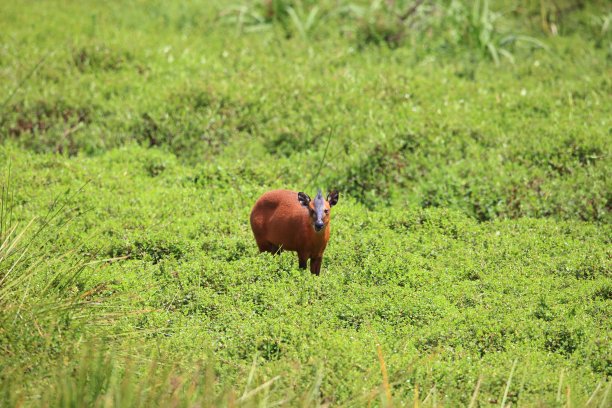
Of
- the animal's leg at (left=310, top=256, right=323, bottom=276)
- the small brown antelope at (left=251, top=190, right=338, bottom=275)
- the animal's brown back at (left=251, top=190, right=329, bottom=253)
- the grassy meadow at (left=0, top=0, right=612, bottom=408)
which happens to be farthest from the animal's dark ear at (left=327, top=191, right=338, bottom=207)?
the grassy meadow at (left=0, top=0, right=612, bottom=408)

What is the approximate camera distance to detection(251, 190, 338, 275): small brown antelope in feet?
21.7

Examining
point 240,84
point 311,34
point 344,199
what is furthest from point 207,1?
point 344,199

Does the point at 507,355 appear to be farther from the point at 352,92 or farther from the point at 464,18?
the point at 464,18

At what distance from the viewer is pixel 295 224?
6805 mm

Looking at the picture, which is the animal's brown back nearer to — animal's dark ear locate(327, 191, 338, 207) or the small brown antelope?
the small brown antelope

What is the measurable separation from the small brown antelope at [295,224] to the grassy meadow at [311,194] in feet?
0.57

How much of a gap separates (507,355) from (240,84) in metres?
6.31

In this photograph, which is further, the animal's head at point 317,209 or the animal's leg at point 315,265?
the animal's leg at point 315,265

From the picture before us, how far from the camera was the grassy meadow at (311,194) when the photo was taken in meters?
5.52

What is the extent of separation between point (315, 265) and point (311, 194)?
201cm

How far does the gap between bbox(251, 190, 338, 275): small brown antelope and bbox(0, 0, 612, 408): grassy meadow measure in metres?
0.17

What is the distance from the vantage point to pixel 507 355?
19.6ft

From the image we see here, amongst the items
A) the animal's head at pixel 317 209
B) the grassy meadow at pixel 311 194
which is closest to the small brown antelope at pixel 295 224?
the animal's head at pixel 317 209

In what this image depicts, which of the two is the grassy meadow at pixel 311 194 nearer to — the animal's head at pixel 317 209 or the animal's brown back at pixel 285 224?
the animal's brown back at pixel 285 224
